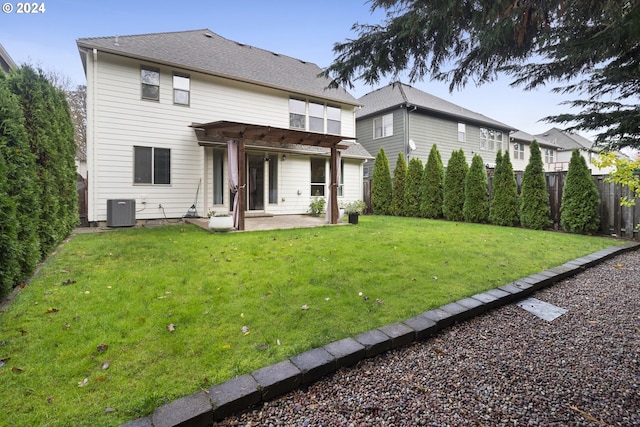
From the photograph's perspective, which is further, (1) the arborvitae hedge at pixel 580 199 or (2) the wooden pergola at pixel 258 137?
(2) the wooden pergola at pixel 258 137

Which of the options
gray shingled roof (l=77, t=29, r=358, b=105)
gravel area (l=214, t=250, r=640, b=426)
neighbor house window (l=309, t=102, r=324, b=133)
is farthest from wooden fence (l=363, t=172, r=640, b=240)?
neighbor house window (l=309, t=102, r=324, b=133)

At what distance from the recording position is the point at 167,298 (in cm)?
326

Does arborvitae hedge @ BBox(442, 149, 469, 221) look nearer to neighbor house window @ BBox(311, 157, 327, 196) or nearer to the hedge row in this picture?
neighbor house window @ BBox(311, 157, 327, 196)

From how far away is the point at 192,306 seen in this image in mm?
3070

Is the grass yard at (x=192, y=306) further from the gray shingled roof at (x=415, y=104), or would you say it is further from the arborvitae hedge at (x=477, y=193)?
the gray shingled roof at (x=415, y=104)

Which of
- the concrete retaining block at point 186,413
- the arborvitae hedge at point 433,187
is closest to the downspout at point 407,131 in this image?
the arborvitae hedge at point 433,187

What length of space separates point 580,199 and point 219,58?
1216cm

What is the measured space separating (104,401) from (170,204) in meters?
8.70

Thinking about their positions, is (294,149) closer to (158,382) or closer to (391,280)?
(391,280)

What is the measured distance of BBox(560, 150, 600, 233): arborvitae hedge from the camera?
25.3 ft

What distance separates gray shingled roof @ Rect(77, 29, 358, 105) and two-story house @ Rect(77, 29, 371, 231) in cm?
4

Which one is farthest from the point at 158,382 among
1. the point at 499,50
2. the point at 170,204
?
the point at 170,204

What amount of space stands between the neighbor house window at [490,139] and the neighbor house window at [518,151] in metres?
2.64

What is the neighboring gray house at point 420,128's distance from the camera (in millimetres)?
16328
